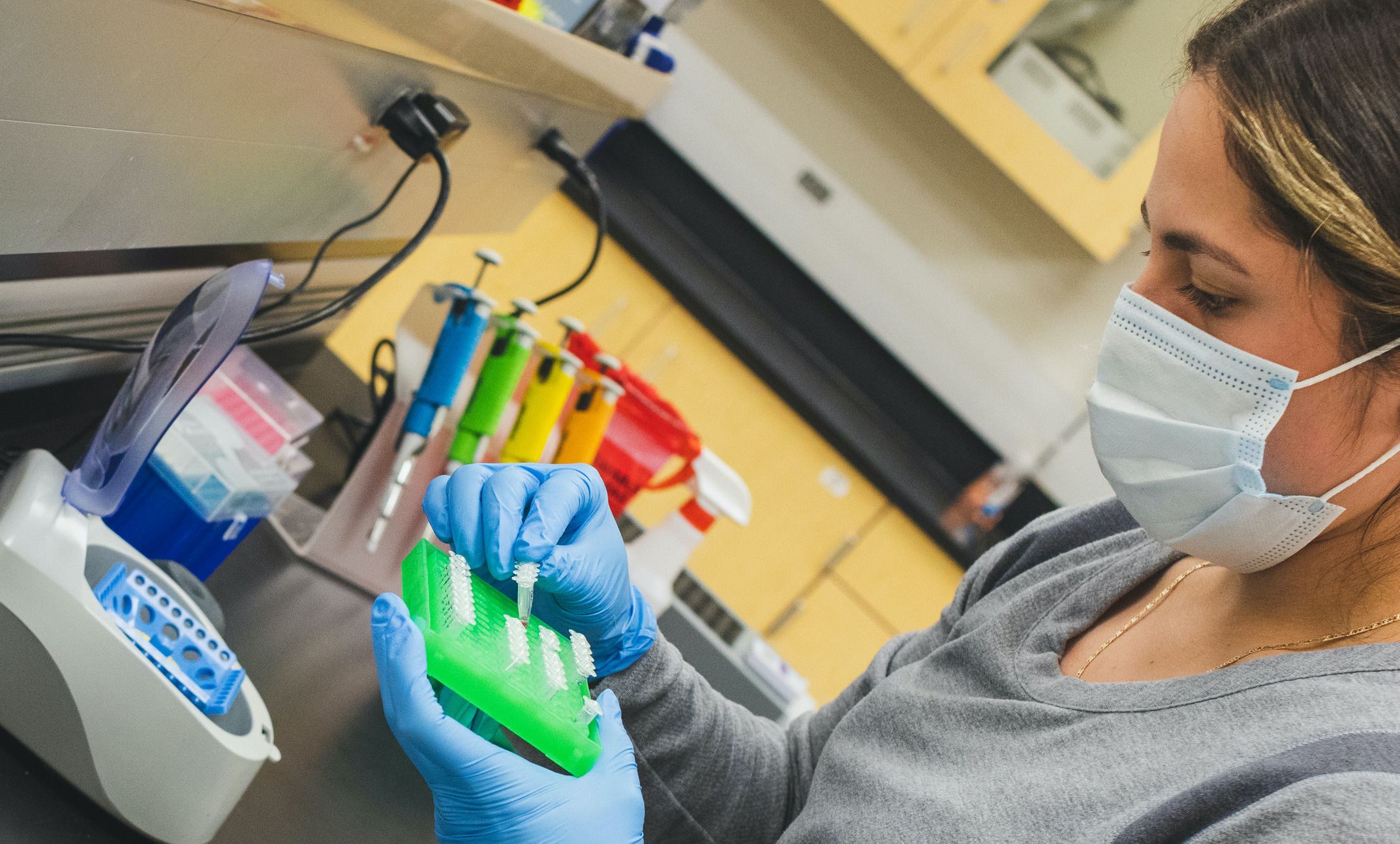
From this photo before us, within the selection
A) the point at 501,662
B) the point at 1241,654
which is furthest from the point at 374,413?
the point at 1241,654

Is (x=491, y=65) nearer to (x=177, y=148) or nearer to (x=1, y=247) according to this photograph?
(x=177, y=148)

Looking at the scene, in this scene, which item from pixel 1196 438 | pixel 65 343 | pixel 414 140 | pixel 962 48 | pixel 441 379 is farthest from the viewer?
pixel 962 48

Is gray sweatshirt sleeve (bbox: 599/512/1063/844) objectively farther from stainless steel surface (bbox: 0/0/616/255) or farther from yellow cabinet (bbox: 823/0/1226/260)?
yellow cabinet (bbox: 823/0/1226/260)

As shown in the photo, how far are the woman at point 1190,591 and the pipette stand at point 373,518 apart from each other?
0.43 meters

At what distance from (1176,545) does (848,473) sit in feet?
6.17

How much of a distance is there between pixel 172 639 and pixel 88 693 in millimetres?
71

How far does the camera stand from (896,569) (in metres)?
2.61

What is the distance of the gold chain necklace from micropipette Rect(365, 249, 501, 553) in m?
0.75

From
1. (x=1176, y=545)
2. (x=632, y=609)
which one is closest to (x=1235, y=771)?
(x=1176, y=545)

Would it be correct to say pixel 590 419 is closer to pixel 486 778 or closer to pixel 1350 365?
pixel 486 778

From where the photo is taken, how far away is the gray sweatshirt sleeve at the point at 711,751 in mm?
858

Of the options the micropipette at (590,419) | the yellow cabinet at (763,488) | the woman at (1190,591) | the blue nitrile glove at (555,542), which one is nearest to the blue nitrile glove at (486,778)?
the woman at (1190,591)

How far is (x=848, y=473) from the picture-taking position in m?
2.62

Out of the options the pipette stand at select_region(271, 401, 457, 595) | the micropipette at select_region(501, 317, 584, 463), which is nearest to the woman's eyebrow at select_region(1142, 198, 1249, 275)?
the micropipette at select_region(501, 317, 584, 463)
